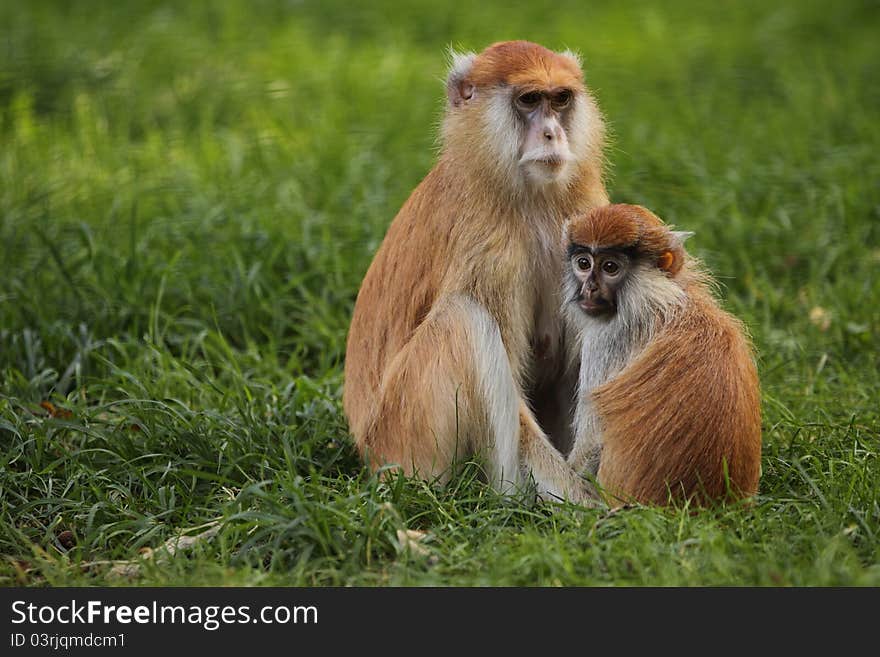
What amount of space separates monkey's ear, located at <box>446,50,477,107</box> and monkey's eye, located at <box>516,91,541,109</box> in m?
0.21

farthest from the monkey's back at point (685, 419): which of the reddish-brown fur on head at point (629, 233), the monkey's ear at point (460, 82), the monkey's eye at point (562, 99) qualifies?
the monkey's ear at point (460, 82)

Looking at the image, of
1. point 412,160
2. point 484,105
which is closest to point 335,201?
point 412,160

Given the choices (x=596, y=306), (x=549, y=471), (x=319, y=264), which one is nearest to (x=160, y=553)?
(x=549, y=471)

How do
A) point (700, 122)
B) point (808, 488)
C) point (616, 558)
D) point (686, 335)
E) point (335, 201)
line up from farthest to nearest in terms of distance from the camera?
1. point (700, 122)
2. point (335, 201)
3. point (808, 488)
4. point (686, 335)
5. point (616, 558)

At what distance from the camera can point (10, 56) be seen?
746cm

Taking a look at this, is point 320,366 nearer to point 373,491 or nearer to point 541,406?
point 541,406

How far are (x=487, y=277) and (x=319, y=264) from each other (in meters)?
1.91

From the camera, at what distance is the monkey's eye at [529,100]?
150 inches

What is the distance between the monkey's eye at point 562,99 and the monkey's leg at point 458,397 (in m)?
0.69

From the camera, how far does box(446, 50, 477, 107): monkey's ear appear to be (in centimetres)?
397

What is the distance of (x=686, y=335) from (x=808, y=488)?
0.69 meters

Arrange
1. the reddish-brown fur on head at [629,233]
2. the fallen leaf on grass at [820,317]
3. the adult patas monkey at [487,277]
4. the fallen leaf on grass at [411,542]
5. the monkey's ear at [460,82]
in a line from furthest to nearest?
the fallen leaf on grass at [820,317] → the monkey's ear at [460,82] → the adult patas monkey at [487,277] → the reddish-brown fur on head at [629,233] → the fallen leaf on grass at [411,542]

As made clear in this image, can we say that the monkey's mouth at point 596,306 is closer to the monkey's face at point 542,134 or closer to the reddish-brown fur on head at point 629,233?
the reddish-brown fur on head at point 629,233

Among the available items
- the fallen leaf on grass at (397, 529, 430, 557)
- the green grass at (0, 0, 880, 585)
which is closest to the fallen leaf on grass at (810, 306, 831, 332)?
the green grass at (0, 0, 880, 585)
